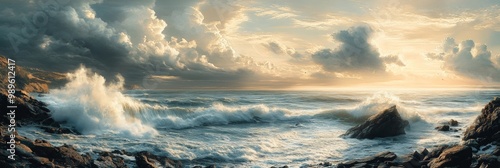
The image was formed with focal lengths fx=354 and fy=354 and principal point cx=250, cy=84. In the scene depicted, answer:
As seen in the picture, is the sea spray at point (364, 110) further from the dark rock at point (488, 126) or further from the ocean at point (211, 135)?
the dark rock at point (488, 126)

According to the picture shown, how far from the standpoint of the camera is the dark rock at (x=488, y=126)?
20.9 meters

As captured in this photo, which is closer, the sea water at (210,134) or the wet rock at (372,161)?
the wet rock at (372,161)

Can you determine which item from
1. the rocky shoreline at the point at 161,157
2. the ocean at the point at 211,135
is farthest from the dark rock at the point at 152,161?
the ocean at the point at 211,135

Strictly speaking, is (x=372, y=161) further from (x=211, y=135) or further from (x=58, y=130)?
(x=58, y=130)

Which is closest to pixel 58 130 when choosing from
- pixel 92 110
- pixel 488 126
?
pixel 92 110

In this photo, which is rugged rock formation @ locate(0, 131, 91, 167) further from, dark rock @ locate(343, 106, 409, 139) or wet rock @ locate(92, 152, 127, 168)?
dark rock @ locate(343, 106, 409, 139)

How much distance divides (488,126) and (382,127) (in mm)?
7424

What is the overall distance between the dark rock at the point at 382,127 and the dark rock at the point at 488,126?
5.25 metres

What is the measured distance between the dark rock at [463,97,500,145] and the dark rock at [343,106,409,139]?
525 centimetres

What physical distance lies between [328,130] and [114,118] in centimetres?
1951

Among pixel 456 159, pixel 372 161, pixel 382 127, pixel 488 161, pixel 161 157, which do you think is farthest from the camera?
pixel 382 127

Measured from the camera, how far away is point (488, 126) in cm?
2192

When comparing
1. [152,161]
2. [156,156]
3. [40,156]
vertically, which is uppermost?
[40,156]

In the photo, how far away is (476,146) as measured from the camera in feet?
65.1
